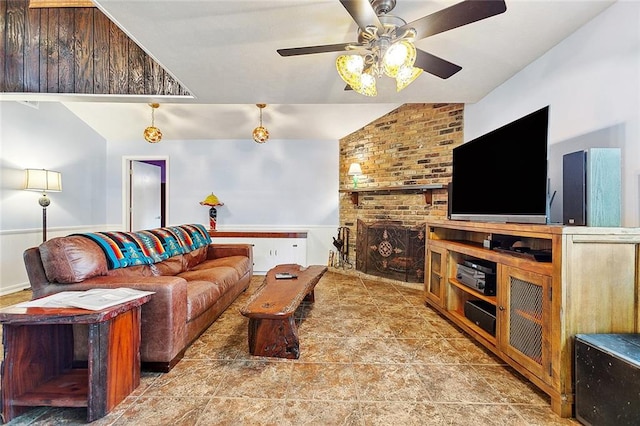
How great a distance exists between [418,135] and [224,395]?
3685 mm

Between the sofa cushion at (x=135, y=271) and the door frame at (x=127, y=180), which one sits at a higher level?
the door frame at (x=127, y=180)

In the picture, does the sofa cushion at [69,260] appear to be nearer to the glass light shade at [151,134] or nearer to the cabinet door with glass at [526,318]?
the glass light shade at [151,134]

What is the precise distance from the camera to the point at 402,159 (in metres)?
4.14

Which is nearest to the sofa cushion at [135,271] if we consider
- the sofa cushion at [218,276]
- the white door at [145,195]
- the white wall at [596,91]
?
the sofa cushion at [218,276]

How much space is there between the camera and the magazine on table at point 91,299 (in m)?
1.44

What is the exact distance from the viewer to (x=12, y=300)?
3.27 meters

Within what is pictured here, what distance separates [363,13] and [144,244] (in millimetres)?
2526

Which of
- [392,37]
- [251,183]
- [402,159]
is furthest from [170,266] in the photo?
[402,159]

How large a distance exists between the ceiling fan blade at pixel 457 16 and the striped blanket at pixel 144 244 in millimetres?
2534

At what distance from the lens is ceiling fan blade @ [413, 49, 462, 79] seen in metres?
1.75

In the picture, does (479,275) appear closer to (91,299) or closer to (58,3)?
(91,299)

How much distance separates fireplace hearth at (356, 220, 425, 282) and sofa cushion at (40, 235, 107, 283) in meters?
3.42

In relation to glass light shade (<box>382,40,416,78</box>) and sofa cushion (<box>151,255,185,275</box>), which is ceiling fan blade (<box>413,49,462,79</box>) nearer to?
glass light shade (<box>382,40,416,78</box>)

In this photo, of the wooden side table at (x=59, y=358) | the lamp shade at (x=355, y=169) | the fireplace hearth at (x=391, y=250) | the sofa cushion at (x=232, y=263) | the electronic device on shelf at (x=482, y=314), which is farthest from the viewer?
the lamp shade at (x=355, y=169)
